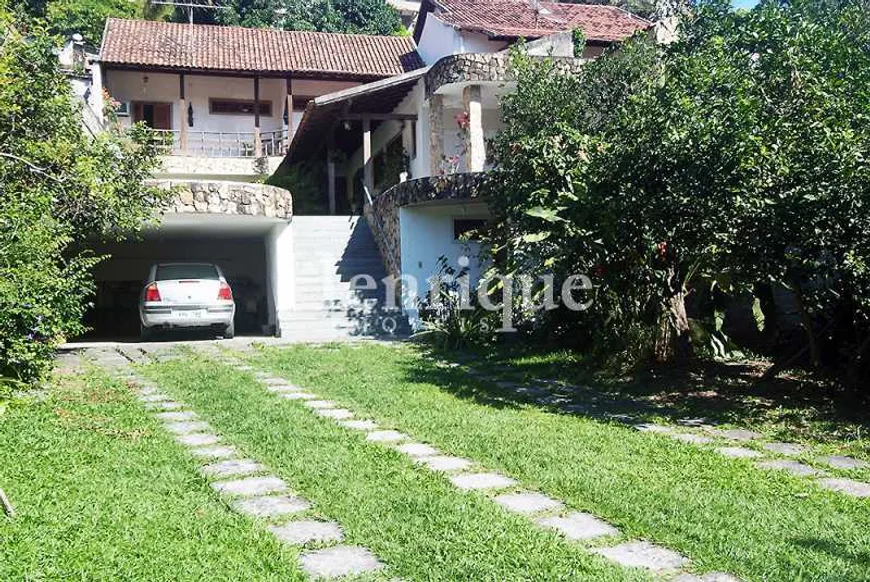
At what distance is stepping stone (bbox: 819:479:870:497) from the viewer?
484 cm

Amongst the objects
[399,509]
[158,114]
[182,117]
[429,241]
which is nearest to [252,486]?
[399,509]

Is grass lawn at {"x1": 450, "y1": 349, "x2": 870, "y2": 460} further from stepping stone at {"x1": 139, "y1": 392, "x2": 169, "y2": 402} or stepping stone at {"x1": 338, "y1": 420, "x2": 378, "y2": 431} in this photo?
stepping stone at {"x1": 139, "y1": 392, "x2": 169, "y2": 402}

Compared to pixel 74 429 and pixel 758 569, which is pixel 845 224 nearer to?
pixel 758 569

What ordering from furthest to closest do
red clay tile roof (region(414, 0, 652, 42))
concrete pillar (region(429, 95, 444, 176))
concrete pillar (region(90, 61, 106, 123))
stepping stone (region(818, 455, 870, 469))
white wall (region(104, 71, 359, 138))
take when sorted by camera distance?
white wall (region(104, 71, 359, 138)) → concrete pillar (region(90, 61, 106, 123)) → red clay tile roof (region(414, 0, 652, 42)) → concrete pillar (region(429, 95, 444, 176)) → stepping stone (region(818, 455, 870, 469))

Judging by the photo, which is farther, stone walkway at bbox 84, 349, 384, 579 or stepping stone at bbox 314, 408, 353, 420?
stepping stone at bbox 314, 408, 353, 420

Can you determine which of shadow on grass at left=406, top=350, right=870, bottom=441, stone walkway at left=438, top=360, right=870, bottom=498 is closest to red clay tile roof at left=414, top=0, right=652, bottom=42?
shadow on grass at left=406, top=350, right=870, bottom=441

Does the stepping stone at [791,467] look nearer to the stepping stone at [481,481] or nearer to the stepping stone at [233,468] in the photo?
the stepping stone at [481,481]

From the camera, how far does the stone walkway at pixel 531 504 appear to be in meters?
3.68

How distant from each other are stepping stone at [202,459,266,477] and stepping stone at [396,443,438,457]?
112 centimetres

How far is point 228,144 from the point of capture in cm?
2567

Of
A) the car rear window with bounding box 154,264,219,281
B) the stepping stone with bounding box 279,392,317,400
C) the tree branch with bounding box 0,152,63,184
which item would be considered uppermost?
the tree branch with bounding box 0,152,63,184

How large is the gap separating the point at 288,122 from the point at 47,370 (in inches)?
683

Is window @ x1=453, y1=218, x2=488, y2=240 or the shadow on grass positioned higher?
window @ x1=453, y1=218, x2=488, y2=240

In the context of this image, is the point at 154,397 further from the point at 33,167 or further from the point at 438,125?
the point at 438,125
